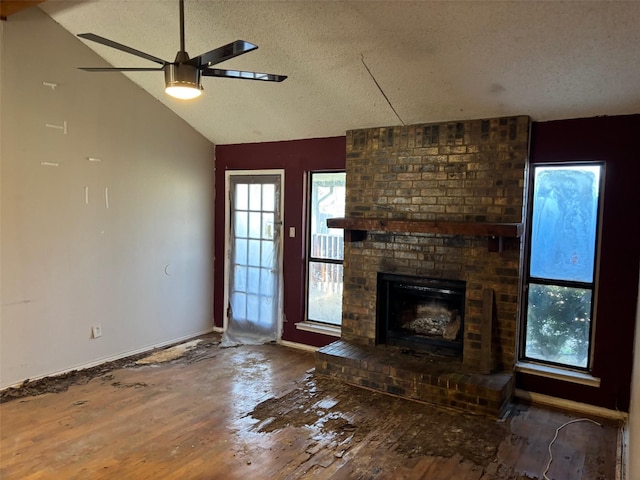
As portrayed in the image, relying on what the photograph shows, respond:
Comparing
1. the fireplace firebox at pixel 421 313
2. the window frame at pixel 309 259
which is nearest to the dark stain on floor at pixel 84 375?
the window frame at pixel 309 259

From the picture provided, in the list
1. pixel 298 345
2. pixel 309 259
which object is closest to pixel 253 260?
pixel 309 259

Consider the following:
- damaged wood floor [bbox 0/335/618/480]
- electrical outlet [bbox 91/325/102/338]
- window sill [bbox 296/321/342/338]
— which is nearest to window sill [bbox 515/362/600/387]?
damaged wood floor [bbox 0/335/618/480]

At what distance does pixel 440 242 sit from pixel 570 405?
5.32ft

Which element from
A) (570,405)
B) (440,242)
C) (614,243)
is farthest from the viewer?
(440,242)

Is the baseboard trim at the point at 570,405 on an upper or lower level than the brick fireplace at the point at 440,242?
lower

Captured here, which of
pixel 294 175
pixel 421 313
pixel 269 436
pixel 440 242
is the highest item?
pixel 294 175

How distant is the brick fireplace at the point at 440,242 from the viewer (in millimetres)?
3637

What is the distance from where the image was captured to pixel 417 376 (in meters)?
3.69

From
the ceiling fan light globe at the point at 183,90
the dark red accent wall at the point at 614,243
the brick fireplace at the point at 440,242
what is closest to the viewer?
the ceiling fan light globe at the point at 183,90

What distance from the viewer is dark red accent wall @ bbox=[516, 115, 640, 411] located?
3371mm

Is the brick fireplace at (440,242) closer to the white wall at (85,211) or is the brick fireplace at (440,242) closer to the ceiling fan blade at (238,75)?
the ceiling fan blade at (238,75)

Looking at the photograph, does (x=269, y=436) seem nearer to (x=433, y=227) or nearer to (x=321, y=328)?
(x=321, y=328)

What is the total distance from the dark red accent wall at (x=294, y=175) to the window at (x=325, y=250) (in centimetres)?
10

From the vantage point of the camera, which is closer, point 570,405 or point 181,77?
point 181,77
